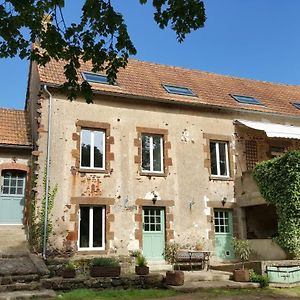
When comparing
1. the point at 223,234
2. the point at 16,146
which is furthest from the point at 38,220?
the point at 223,234

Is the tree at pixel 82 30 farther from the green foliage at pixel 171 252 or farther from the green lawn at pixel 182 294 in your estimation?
the green foliage at pixel 171 252

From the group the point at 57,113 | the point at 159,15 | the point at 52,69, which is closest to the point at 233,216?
the point at 57,113

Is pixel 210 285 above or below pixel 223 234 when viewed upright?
below

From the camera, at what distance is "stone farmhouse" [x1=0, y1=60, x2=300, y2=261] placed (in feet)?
52.4

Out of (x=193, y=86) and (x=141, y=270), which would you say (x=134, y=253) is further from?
(x=193, y=86)

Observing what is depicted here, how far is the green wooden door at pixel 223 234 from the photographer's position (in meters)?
18.0

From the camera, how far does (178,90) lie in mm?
19984

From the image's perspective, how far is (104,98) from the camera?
57.0ft

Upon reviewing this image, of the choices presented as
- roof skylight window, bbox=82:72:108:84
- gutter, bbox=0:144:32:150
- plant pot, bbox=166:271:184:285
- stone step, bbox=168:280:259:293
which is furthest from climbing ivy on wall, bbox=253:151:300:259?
gutter, bbox=0:144:32:150

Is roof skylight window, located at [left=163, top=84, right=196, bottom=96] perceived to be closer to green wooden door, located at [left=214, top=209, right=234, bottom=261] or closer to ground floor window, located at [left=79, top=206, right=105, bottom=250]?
green wooden door, located at [left=214, top=209, right=234, bottom=261]

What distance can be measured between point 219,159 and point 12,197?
30.2ft

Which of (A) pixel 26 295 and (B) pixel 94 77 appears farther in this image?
(B) pixel 94 77

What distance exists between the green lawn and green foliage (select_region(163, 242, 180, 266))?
4.46 meters

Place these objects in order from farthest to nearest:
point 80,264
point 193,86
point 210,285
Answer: point 193,86 < point 80,264 < point 210,285
